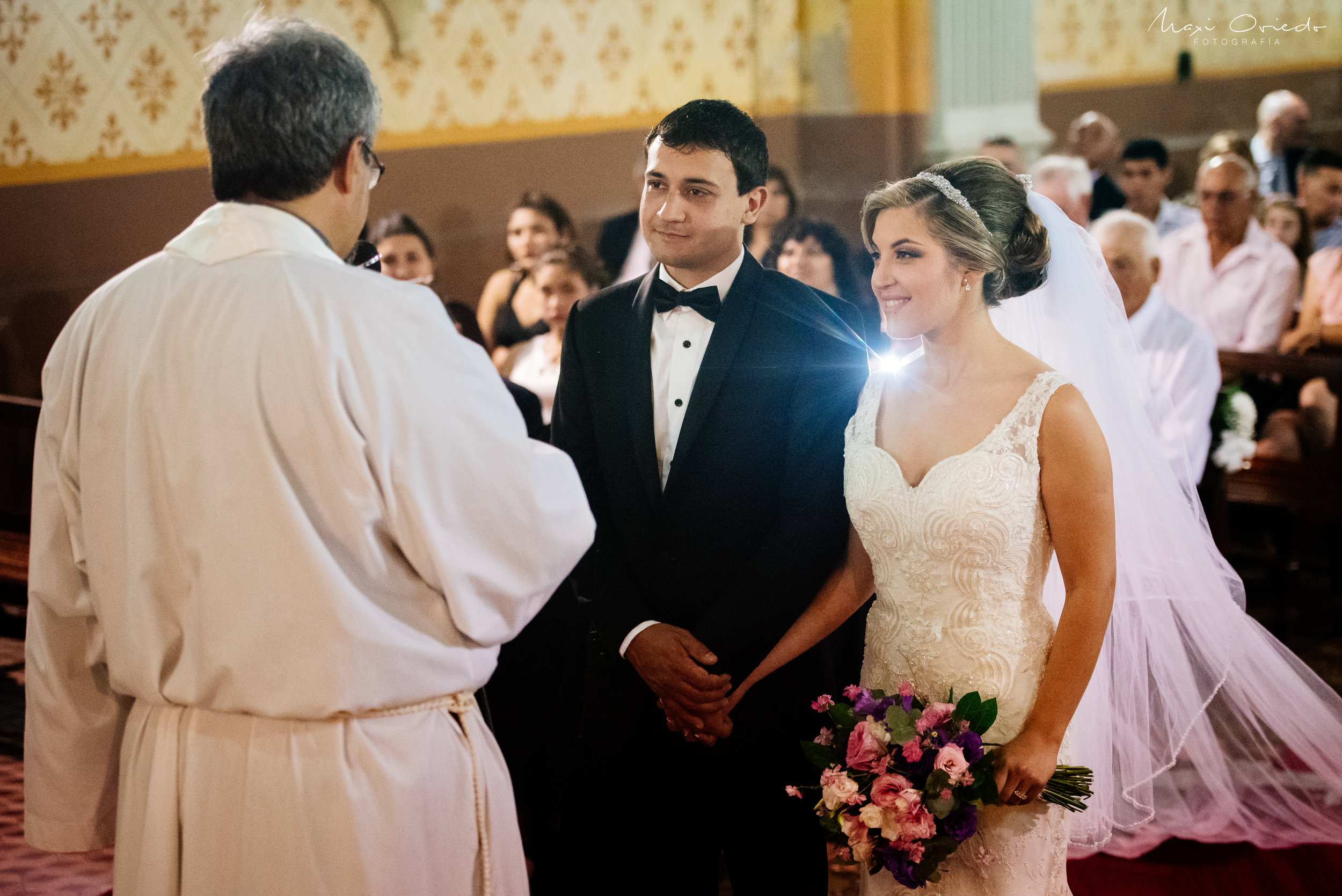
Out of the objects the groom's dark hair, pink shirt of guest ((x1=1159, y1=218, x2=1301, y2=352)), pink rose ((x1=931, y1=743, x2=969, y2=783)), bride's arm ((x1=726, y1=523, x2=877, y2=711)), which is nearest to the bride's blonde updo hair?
the groom's dark hair

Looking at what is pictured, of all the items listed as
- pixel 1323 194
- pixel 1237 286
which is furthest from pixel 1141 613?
pixel 1323 194

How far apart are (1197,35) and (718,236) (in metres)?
7.00

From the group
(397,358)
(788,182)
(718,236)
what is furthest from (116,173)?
(397,358)

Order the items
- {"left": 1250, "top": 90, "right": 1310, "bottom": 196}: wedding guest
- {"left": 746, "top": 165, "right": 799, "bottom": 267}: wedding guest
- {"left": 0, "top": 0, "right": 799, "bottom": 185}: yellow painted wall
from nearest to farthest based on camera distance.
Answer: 1. {"left": 0, "top": 0, "right": 799, "bottom": 185}: yellow painted wall
2. {"left": 746, "top": 165, "right": 799, "bottom": 267}: wedding guest
3. {"left": 1250, "top": 90, "right": 1310, "bottom": 196}: wedding guest

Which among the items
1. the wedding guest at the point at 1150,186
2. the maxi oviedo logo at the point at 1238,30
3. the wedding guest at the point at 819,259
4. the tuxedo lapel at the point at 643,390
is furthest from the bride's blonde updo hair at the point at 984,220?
the maxi oviedo logo at the point at 1238,30

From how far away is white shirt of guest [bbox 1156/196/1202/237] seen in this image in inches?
263

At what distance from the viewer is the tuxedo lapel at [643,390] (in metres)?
2.31

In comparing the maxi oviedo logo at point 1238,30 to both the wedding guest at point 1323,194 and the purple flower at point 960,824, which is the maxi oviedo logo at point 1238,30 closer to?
the wedding guest at point 1323,194

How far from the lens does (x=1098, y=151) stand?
7.31m

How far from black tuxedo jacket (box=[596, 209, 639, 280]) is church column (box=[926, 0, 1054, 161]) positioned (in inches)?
72.7

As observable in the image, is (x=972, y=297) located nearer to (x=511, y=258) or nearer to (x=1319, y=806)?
(x=1319, y=806)

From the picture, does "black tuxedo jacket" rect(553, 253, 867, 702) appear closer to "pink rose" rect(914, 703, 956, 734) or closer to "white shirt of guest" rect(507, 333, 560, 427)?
"pink rose" rect(914, 703, 956, 734)

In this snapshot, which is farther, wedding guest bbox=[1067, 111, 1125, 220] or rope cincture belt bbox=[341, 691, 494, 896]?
wedding guest bbox=[1067, 111, 1125, 220]

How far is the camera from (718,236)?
2.32 meters
